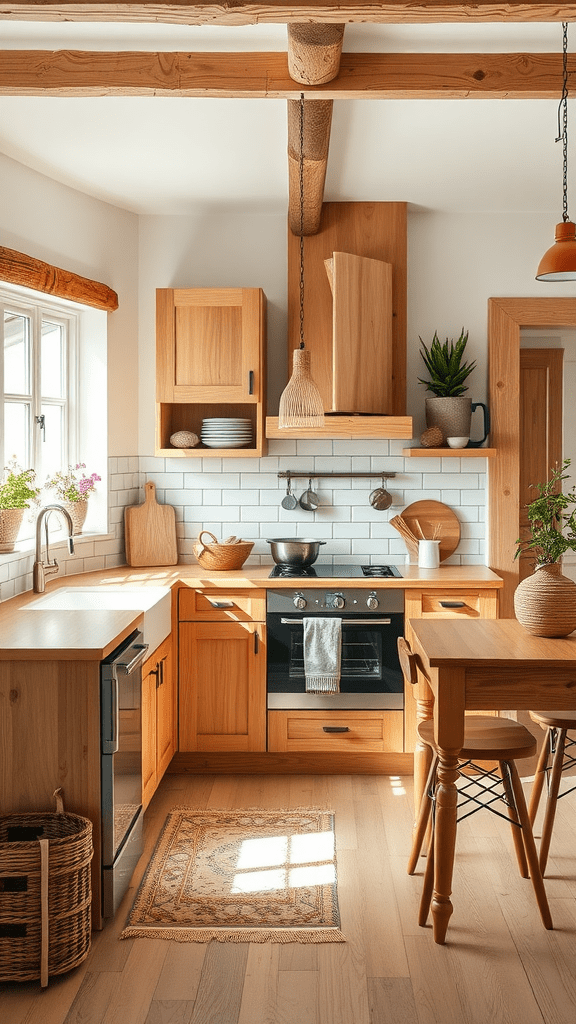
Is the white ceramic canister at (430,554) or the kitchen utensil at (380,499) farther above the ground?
the kitchen utensil at (380,499)

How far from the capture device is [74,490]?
4648 mm

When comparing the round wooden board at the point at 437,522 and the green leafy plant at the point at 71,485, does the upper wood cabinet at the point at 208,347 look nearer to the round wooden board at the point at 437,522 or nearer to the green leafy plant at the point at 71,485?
the green leafy plant at the point at 71,485

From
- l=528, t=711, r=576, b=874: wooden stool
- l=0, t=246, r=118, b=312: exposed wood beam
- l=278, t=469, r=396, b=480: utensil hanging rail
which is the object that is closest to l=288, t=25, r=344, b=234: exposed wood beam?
l=0, t=246, r=118, b=312: exposed wood beam

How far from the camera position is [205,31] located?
2.93 meters

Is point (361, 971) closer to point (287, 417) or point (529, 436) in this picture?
point (287, 417)

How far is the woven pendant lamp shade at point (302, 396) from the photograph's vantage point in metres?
3.76

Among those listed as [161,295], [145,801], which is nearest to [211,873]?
[145,801]

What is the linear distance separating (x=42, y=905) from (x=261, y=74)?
2.71 metres

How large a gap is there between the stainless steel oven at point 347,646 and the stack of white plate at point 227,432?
0.87m

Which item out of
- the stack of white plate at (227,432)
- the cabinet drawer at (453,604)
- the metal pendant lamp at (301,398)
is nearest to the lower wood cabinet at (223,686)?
the cabinet drawer at (453,604)

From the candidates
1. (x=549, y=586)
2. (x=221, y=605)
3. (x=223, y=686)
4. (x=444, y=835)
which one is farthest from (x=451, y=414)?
(x=444, y=835)

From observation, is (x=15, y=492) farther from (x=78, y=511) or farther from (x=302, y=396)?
(x=302, y=396)

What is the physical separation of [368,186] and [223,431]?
4.79ft

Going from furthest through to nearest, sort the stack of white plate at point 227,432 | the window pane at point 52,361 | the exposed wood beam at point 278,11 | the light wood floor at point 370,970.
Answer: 1. the stack of white plate at point 227,432
2. the window pane at point 52,361
3. the light wood floor at point 370,970
4. the exposed wood beam at point 278,11
